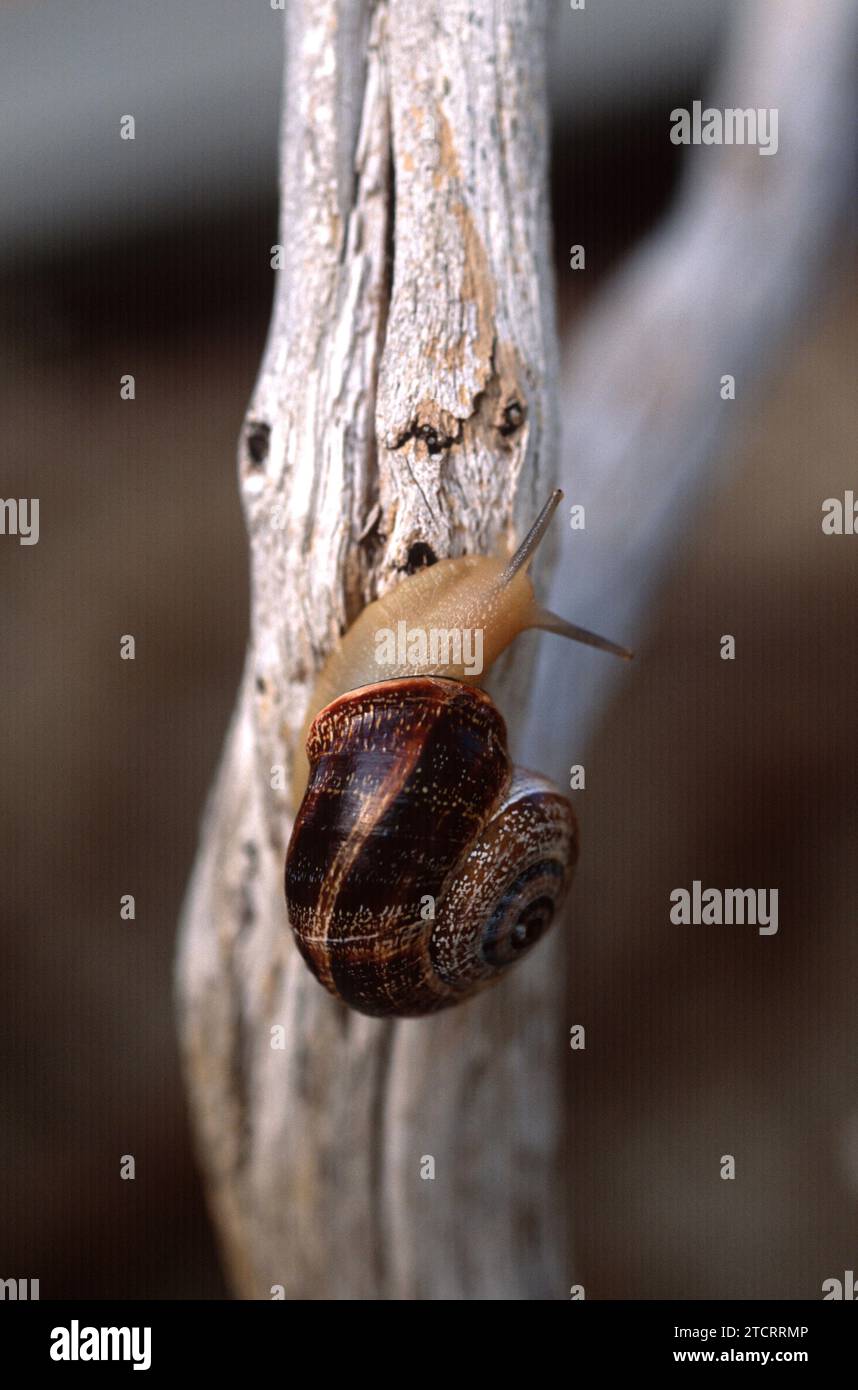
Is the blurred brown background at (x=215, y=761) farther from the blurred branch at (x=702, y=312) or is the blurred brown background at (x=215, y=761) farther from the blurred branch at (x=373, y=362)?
the blurred branch at (x=373, y=362)

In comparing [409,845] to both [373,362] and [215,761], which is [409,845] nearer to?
[373,362]

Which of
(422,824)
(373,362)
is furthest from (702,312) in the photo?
(422,824)

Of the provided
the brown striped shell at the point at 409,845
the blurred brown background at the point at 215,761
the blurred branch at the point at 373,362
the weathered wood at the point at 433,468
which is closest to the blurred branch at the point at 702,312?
the weathered wood at the point at 433,468

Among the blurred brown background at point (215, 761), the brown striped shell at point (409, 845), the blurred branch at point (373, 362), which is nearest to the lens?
the brown striped shell at point (409, 845)

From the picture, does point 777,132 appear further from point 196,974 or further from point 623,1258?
point 623,1258

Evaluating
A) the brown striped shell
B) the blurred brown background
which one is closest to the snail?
the brown striped shell
